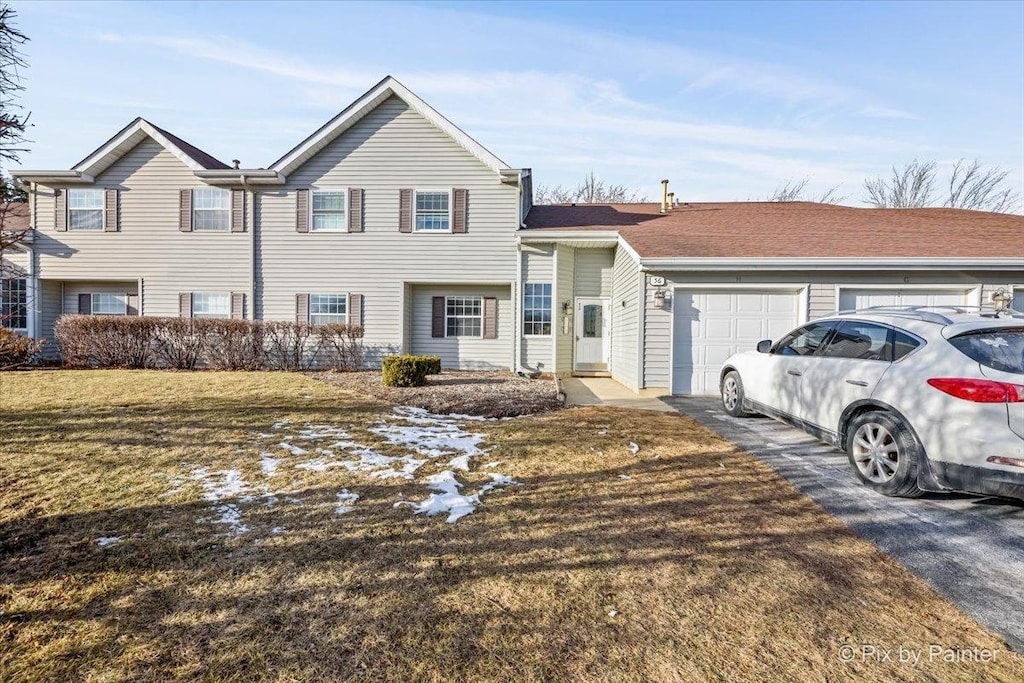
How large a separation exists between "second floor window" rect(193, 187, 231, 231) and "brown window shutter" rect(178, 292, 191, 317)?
6.53 feet

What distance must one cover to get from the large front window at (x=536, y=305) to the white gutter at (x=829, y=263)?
13.8 feet

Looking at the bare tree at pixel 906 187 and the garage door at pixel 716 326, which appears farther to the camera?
the bare tree at pixel 906 187

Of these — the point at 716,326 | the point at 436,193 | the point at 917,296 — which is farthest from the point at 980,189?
the point at 436,193

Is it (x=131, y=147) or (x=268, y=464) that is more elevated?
(x=131, y=147)

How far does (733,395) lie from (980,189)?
35051mm

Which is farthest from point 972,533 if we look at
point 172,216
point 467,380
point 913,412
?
point 172,216

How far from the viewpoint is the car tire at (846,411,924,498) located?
3.80 meters

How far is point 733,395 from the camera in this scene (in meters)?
6.87

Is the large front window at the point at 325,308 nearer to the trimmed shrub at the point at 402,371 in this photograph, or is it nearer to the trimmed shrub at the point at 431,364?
the trimmed shrub at the point at 431,364

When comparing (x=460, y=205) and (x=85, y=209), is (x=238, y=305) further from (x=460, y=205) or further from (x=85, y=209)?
(x=460, y=205)

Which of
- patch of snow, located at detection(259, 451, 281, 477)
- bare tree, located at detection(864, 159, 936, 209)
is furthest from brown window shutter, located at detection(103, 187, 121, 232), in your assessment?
bare tree, located at detection(864, 159, 936, 209)

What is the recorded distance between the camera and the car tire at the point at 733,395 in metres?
6.68

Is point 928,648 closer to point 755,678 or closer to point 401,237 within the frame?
point 755,678

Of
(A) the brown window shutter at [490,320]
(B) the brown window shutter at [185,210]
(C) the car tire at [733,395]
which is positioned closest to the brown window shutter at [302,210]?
(B) the brown window shutter at [185,210]
